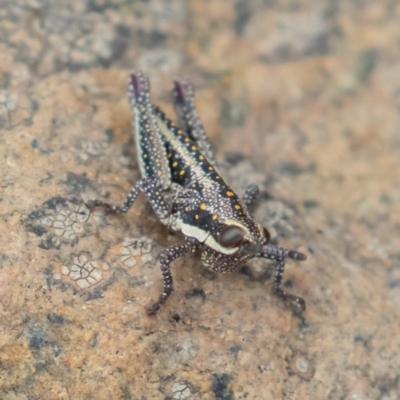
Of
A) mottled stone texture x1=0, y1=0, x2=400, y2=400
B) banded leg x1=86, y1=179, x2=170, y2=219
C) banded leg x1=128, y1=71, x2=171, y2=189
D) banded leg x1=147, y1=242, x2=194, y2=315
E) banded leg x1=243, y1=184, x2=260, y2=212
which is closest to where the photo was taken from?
mottled stone texture x1=0, y1=0, x2=400, y2=400

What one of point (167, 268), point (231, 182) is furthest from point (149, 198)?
point (231, 182)

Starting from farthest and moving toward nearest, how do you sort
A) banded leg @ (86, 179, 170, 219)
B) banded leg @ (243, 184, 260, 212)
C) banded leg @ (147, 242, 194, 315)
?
1. banded leg @ (243, 184, 260, 212)
2. banded leg @ (86, 179, 170, 219)
3. banded leg @ (147, 242, 194, 315)

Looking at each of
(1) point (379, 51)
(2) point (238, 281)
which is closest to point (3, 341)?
(2) point (238, 281)

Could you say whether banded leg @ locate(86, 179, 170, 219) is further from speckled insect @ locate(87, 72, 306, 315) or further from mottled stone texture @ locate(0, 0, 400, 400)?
mottled stone texture @ locate(0, 0, 400, 400)

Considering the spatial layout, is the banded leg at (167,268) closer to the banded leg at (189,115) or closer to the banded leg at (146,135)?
the banded leg at (146,135)

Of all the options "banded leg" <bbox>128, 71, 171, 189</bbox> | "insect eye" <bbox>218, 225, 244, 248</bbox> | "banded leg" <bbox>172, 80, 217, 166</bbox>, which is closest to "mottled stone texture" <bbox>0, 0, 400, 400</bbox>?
"banded leg" <bbox>128, 71, 171, 189</bbox>

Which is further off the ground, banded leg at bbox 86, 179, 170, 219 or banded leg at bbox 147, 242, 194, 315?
banded leg at bbox 86, 179, 170, 219

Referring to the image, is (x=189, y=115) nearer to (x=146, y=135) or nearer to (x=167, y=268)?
(x=146, y=135)

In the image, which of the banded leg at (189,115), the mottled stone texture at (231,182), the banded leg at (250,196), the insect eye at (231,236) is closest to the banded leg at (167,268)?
the mottled stone texture at (231,182)
